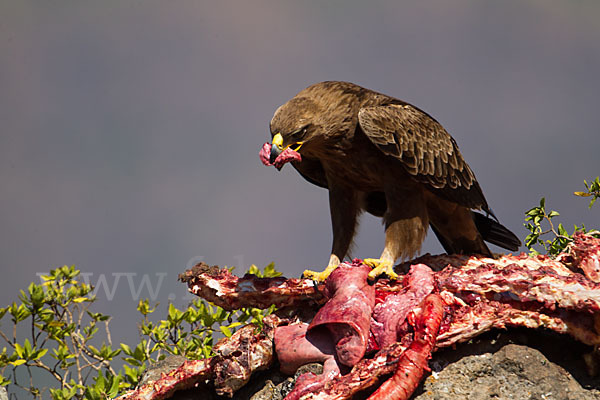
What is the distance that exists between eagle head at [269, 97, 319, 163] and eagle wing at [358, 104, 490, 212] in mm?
399

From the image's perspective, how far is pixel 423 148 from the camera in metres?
4.39

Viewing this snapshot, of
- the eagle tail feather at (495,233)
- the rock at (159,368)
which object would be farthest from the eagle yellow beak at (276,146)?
the eagle tail feather at (495,233)

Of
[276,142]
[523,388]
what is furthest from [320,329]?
[276,142]

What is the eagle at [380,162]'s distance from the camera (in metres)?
4.13

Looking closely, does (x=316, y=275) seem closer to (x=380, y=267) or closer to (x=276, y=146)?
(x=380, y=267)

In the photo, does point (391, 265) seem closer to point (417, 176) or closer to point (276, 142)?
point (417, 176)

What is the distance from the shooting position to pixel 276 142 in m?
3.95

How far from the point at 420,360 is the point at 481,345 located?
1.51 feet

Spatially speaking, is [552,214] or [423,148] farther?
[552,214]

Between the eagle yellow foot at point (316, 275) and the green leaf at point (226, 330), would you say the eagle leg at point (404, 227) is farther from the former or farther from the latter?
the green leaf at point (226, 330)

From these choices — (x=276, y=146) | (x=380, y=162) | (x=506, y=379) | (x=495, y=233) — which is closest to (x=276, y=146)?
(x=276, y=146)

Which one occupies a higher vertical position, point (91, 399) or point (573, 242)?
point (91, 399)

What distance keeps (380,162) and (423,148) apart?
1.24ft

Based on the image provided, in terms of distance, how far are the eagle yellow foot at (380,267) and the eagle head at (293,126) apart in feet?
3.32
